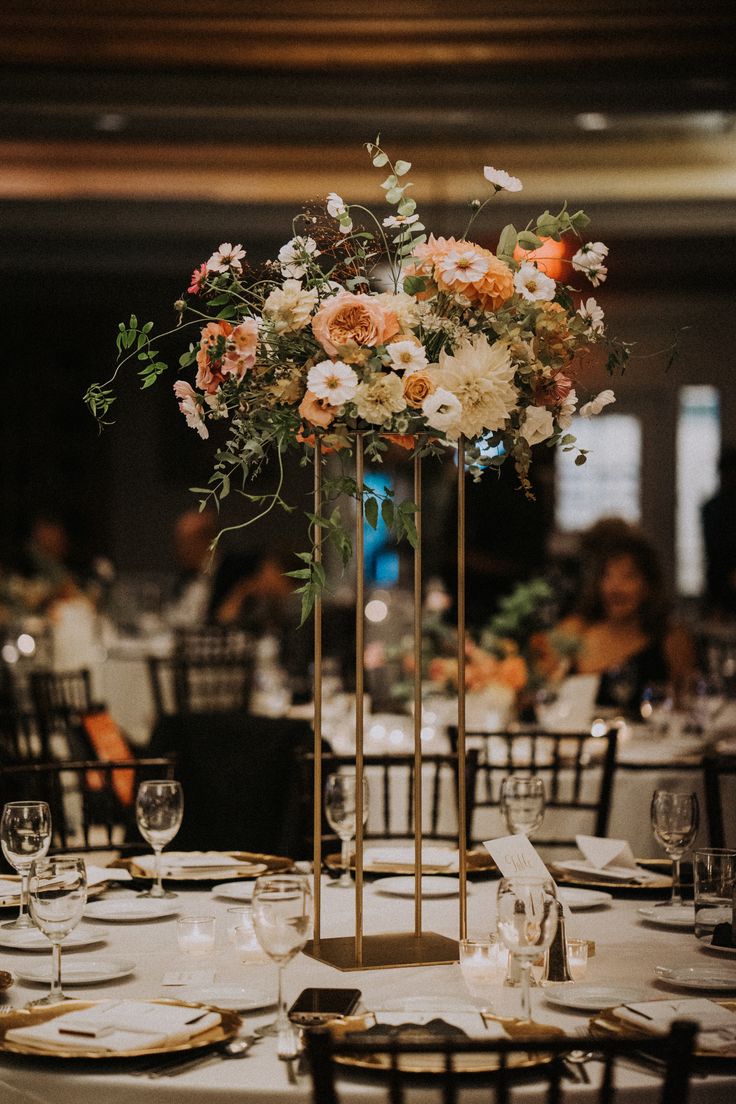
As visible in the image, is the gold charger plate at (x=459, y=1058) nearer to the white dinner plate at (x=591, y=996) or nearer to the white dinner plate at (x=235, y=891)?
the white dinner plate at (x=591, y=996)

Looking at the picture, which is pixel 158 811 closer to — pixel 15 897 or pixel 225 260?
pixel 15 897

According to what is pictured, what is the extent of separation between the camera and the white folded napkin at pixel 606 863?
268 centimetres

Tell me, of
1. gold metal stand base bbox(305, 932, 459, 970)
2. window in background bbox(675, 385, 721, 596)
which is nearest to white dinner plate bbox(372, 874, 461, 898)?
gold metal stand base bbox(305, 932, 459, 970)

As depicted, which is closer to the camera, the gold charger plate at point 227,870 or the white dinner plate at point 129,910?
the white dinner plate at point 129,910

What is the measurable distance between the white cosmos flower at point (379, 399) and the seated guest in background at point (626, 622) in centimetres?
345

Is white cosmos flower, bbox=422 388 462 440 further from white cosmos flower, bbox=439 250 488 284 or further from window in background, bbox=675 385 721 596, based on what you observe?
window in background, bbox=675 385 721 596

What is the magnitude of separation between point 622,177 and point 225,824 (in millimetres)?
7018

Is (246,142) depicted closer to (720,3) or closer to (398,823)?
(720,3)

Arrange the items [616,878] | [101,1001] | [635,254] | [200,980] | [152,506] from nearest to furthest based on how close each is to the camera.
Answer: [101,1001] < [200,980] < [616,878] < [635,254] < [152,506]

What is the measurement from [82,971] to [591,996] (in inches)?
27.5

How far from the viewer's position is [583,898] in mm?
2504

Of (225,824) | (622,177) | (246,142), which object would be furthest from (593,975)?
(622,177)

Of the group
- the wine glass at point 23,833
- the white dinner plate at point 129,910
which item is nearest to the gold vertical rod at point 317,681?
the white dinner plate at point 129,910

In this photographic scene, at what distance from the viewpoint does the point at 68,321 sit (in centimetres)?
1267
